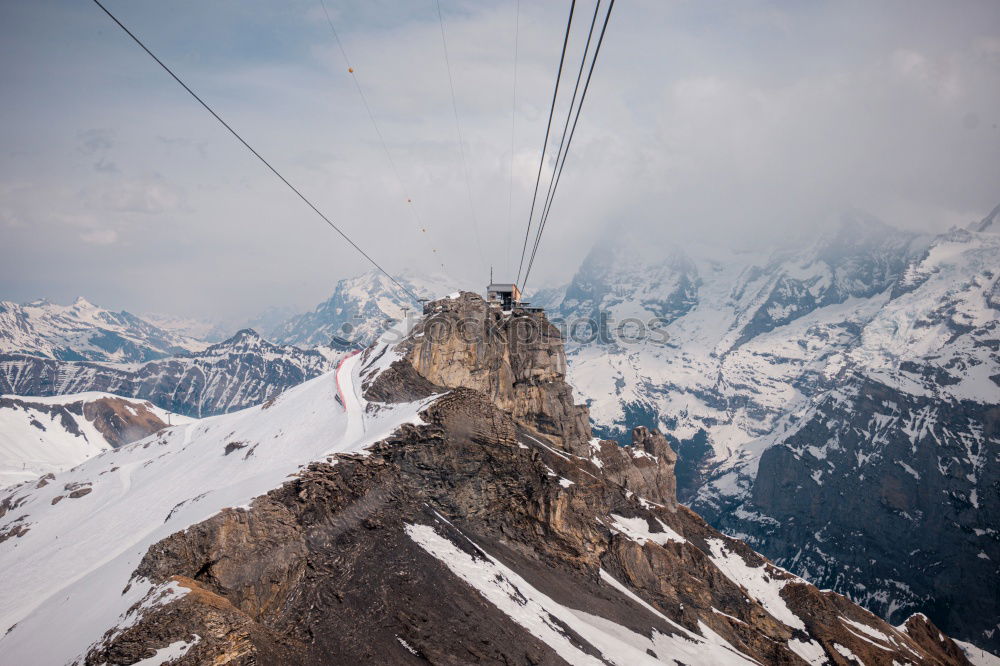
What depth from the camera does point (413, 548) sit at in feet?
121

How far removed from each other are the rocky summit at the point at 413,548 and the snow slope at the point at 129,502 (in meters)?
0.39

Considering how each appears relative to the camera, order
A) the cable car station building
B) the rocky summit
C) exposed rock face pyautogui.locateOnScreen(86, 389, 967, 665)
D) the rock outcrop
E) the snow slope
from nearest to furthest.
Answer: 1. exposed rock face pyautogui.locateOnScreen(86, 389, 967, 665)
2. the rocky summit
3. the snow slope
4. the rock outcrop
5. the cable car station building

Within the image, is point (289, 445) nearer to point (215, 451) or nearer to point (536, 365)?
point (215, 451)

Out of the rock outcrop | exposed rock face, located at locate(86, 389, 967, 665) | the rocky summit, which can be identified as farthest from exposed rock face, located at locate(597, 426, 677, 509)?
exposed rock face, located at locate(86, 389, 967, 665)

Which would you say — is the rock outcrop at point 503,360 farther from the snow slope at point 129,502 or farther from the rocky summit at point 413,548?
the snow slope at point 129,502

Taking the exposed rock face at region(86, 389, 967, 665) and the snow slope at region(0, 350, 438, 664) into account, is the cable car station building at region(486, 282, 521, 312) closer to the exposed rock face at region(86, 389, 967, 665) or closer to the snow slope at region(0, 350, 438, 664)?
the snow slope at region(0, 350, 438, 664)

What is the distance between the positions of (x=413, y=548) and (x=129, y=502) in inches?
2515

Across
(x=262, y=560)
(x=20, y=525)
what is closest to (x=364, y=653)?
(x=262, y=560)

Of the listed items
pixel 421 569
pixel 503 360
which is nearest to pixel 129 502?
pixel 503 360

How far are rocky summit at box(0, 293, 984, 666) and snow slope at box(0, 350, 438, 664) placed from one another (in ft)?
1.26

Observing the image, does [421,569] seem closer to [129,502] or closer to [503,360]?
[503,360]

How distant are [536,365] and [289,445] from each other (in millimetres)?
47870

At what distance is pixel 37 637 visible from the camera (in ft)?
105

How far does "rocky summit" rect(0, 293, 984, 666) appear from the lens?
28.7m
